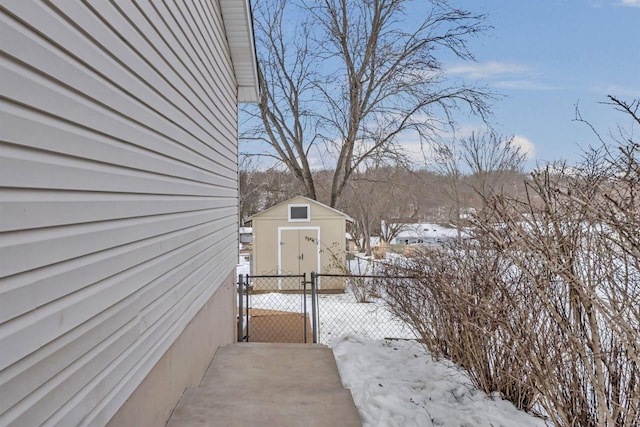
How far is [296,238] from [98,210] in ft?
32.1

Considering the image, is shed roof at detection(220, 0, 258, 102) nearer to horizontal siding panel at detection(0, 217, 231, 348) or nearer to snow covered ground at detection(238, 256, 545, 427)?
horizontal siding panel at detection(0, 217, 231, 348)

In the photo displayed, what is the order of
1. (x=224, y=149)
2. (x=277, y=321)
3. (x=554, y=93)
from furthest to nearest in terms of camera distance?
(x=554, y=93)
(x=277, y=321)
(x=224, y=149)

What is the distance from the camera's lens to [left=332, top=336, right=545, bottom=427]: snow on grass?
124 inches

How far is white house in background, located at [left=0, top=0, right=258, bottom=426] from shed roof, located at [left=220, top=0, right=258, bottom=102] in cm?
135

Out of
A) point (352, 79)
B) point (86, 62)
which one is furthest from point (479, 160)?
point (86, 62)

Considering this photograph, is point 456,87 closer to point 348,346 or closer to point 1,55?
point 348,346

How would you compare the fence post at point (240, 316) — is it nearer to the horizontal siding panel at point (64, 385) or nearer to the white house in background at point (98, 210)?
the white house in background at point (98, 210)

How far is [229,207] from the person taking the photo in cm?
498

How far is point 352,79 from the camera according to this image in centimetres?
1446

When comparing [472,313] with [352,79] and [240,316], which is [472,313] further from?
[352,79]

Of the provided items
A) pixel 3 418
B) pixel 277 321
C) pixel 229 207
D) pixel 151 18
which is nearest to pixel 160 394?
pixel 3 418

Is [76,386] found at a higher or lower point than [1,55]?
lower

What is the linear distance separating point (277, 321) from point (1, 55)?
6.36 m

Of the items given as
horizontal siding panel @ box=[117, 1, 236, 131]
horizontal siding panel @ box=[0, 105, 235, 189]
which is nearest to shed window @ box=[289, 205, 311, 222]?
horizontal siding panel @ box=[117, 1, 236, 131]
